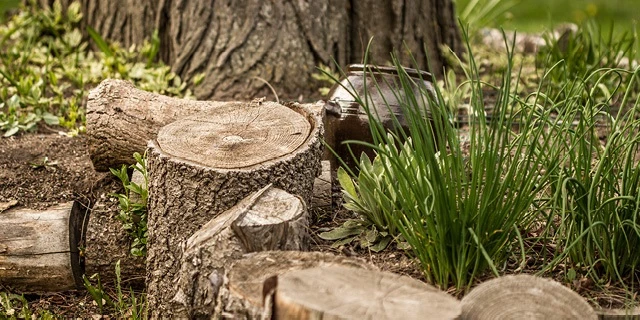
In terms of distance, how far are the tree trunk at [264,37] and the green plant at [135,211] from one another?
1503 millimetres

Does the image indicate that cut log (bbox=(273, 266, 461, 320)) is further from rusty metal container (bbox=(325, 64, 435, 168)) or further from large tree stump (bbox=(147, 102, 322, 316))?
rusty metal container (bbox=(325, 64, 435, 168))

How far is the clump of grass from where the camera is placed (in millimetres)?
4398

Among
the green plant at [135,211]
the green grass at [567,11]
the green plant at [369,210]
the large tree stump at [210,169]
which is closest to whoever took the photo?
the large tree stump at [210,169]

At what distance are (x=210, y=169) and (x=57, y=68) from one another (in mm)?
2753

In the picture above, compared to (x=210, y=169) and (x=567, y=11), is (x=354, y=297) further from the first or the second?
(x=567, y=11)

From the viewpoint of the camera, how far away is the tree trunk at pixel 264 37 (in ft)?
15.6

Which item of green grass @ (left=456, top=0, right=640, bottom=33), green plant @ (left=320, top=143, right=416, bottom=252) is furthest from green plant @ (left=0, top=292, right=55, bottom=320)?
green grass @ (left=456, top=0, right=640, bottom=33)

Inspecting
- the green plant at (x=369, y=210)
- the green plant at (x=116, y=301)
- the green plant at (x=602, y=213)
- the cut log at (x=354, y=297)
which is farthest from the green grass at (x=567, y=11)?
the cut log at (x=354, y=297)

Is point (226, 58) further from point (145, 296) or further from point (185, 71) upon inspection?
point (145, 296)

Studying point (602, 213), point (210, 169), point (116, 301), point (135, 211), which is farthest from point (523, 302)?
point (116, 301)

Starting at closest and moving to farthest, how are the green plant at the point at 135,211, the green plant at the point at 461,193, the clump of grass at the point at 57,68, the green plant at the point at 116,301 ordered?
the green plant at the point at 461,193, the green plant at the point at 116,301, the green plant at the point at 135,211, the clump of grass at the point at 57,68

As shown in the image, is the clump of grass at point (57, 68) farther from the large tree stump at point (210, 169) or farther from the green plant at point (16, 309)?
the large tree stump at point (210, 169)

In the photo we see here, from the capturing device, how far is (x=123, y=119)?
3.49 meters

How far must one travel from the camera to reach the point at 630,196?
98.4 inches
